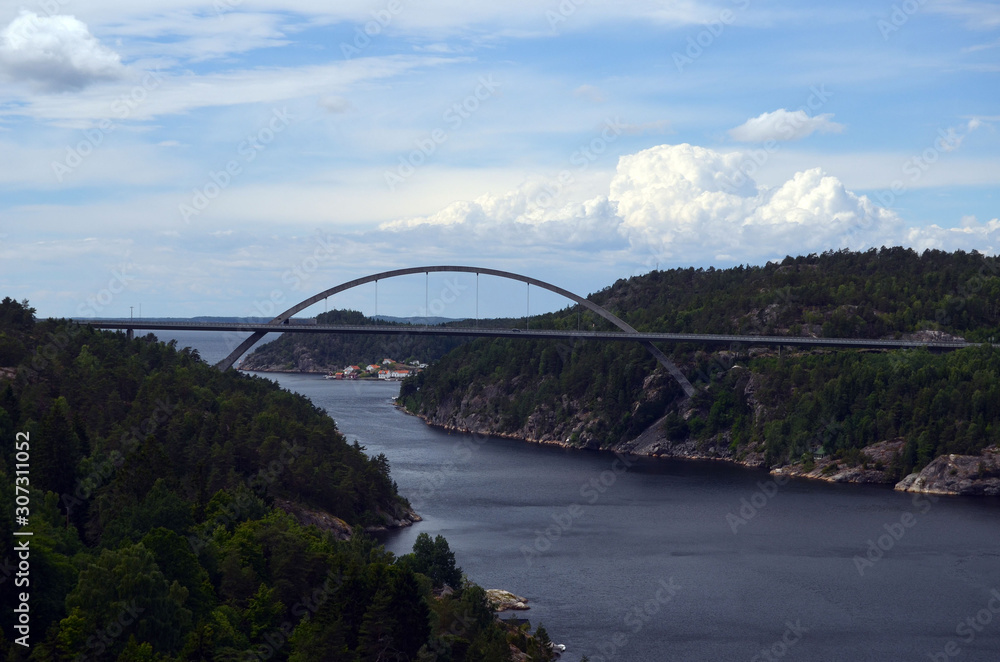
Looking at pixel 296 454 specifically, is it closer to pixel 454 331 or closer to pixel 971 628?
pixel 971 628

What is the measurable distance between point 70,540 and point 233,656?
865cm

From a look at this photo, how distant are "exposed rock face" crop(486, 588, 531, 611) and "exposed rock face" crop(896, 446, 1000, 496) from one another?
36.2 metres

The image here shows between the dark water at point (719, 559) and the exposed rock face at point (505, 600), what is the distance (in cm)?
49

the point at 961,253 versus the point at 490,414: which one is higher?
the point at 961,253

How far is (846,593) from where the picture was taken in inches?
1652

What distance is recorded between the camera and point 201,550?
110 feet

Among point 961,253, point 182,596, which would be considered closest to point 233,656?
point 182,596

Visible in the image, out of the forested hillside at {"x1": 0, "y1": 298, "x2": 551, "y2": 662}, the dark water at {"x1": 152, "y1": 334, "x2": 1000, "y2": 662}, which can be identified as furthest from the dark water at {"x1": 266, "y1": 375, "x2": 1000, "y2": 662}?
the forested hillside at {"x1": 0, "y1": 298, "x2": 551, "y2": 662}

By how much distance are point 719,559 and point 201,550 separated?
22613 mm

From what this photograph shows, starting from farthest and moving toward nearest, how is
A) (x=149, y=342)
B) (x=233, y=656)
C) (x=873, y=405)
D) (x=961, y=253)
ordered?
(x=961, y=253), (x=149, y=342), (x=873, y=405), (x=233, y=656)

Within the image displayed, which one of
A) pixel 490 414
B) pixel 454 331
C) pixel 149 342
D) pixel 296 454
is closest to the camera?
pixel 296 454

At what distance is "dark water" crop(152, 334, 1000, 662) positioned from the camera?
36344mm

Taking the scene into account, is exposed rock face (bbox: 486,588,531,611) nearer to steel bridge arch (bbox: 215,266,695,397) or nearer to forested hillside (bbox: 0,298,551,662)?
forested hillside (bbox: 0,298,551,662)

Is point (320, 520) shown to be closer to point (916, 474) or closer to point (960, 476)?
point (916, 474)
